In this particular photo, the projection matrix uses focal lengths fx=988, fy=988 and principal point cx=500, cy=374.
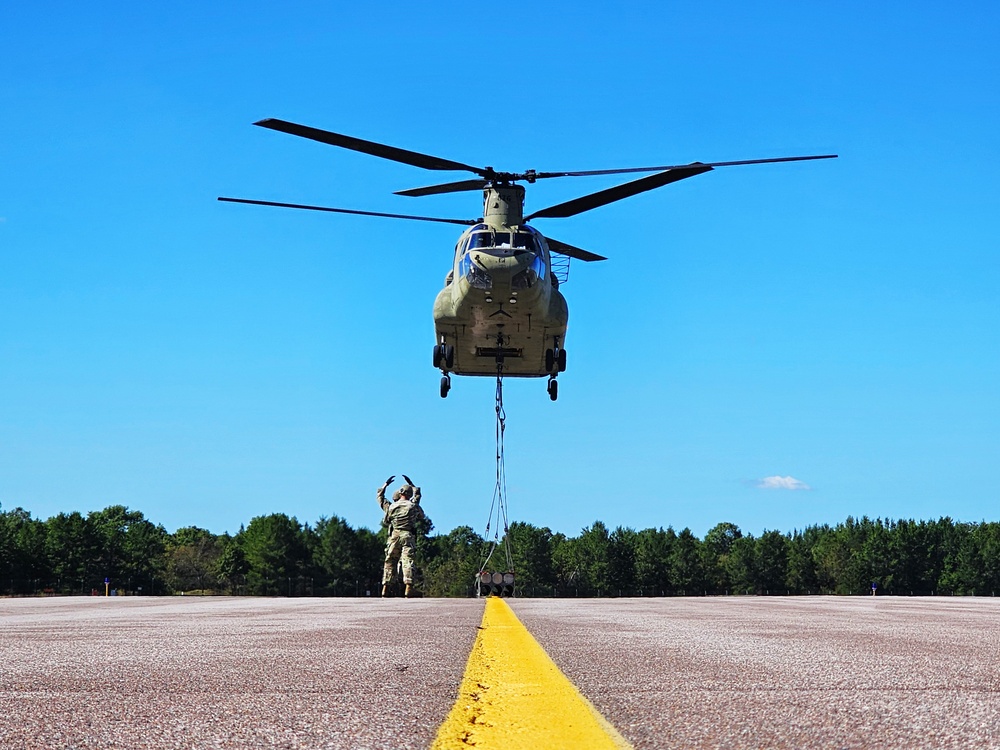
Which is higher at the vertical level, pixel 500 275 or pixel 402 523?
pixel 500 275

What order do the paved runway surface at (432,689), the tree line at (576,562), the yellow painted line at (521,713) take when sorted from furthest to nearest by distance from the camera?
the tree line at (576,562)
the paved runway surface at (432,689)
the yellow painted line at (521,713)

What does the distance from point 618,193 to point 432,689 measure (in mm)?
24881

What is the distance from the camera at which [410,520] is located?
2883 cm

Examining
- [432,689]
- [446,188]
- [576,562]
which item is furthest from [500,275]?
[576,562]

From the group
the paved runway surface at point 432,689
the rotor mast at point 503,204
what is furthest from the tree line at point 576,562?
the paved runway surface at point 432,689

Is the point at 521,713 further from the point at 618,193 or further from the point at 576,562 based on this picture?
the point at 576,562

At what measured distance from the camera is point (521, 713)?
3834 millimetres

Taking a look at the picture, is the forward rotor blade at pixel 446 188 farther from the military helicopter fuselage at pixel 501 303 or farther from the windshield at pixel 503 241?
the windshield at pixel 503 241

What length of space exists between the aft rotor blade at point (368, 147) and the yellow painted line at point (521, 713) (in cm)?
2032

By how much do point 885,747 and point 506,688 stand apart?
6.56 feet

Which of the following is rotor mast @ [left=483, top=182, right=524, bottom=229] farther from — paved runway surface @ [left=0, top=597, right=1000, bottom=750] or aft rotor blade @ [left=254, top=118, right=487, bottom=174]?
paved runway surface @ [left=0, top=597, right=1000, bottom=750]

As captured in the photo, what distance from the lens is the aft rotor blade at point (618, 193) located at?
1046 inches

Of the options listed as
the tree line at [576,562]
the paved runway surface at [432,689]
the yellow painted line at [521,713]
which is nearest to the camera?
the yellow painted line at [521,713]

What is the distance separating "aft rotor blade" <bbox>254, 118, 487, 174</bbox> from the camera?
79.5 ft
